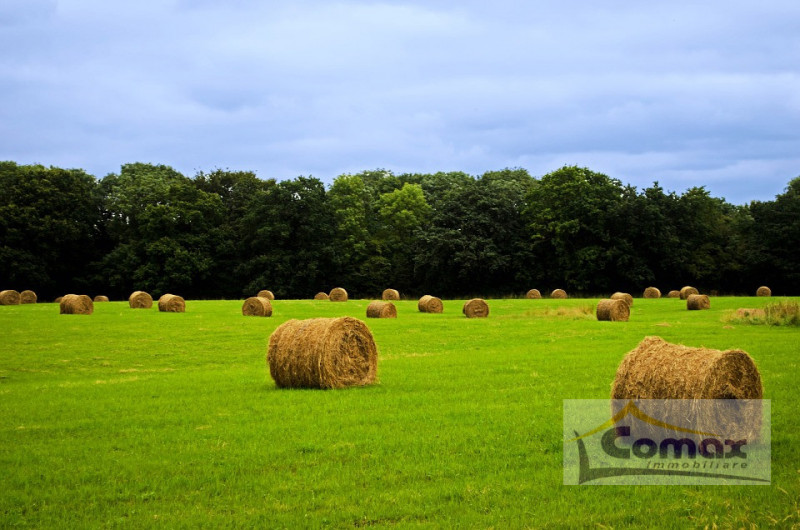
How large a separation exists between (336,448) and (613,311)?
99.3ft

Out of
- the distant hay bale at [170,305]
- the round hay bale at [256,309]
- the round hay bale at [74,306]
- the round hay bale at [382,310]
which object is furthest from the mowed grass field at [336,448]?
the distant hay bale at [170,305]

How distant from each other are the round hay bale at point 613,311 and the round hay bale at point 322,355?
Result: 23748 millimetres

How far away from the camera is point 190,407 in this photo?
46.6 feet

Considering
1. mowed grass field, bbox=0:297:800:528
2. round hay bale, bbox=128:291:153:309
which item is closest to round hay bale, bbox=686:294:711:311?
mowed grass field, bbox=0:297:800:528

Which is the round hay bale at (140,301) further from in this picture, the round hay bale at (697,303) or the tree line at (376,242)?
the round hay bale at (697,303)

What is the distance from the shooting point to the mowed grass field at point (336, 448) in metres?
7.51

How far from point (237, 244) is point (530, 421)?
7215 cm

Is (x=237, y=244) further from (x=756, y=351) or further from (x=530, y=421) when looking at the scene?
(x=530, y=421)

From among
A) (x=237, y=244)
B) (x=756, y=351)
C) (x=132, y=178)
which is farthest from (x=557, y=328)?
(x=132, y=178)

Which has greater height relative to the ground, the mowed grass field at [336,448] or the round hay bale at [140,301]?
the round hay bale at [140,301]

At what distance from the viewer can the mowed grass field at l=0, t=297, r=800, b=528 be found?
296 inches

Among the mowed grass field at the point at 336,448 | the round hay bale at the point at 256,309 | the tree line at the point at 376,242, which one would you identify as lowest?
the mowed grass field at the point at 336,448

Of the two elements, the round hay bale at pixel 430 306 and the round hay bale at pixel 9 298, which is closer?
the round hay bale at pixel 430 306

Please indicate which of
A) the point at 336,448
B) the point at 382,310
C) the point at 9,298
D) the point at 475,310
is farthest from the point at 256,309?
the point at 336,448
